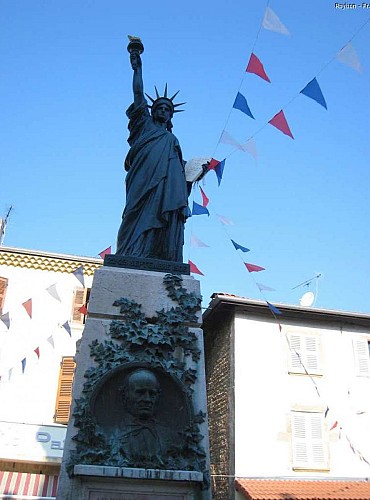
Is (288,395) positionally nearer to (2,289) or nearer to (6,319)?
(6,319)

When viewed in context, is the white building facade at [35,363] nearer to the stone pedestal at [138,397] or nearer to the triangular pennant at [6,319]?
the triangular pennant at [6,319]

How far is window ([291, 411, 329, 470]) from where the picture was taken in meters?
13.5

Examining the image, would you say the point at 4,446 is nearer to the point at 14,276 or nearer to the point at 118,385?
the point at 14,276

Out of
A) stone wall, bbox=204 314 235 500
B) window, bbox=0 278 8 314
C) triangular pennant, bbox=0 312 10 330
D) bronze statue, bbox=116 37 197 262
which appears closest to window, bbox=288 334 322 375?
stone wall, bbox=204 314 235 500

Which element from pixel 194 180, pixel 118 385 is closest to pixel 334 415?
pixel 194 180

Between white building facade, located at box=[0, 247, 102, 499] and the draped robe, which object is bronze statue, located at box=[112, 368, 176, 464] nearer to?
the draped robe

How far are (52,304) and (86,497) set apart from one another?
43.6 ft

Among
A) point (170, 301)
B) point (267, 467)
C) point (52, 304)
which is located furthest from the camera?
point (52, 304)

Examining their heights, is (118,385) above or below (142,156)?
below

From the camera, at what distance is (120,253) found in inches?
217

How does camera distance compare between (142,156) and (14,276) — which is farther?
(14,276)

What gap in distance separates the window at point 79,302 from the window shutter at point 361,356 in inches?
333

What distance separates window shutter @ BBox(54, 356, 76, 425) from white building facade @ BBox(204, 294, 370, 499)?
434cm

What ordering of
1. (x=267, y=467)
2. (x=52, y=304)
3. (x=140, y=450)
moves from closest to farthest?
(x=140, y=450) → (x=267, y=467) → (x=52, y=304)
